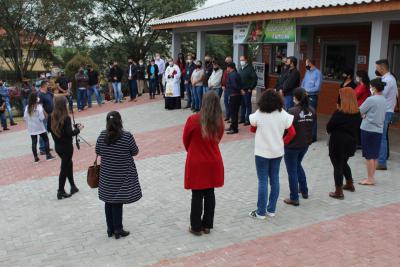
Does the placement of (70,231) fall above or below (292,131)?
below

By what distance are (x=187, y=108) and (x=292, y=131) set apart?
10576mm

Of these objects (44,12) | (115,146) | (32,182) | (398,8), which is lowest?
(32,182)

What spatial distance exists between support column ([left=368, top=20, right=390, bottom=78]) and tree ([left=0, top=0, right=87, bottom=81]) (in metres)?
23.4

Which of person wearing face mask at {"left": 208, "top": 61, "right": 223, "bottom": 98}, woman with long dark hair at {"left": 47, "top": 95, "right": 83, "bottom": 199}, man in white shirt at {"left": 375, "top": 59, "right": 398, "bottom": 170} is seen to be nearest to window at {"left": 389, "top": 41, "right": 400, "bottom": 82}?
man in white shirt at {"left": 375, "top": 59, "right": 398, "bottom": 170}

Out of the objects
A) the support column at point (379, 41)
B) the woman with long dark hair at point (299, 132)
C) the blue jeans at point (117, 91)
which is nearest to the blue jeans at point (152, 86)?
the blue jeans at point (117, 91)

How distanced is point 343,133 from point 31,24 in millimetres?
28871

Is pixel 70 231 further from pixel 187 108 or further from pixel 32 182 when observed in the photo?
pixel 187 108

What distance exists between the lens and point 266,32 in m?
12.2

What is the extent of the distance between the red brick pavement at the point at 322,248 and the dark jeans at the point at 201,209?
47 cm

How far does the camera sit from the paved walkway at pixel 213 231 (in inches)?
182

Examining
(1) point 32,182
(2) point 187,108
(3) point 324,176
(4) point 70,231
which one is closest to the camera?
(4) point 70,231

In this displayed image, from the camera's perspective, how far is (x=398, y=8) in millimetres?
7930

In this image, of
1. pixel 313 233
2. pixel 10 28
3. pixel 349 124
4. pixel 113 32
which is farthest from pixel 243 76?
pixel 10 28

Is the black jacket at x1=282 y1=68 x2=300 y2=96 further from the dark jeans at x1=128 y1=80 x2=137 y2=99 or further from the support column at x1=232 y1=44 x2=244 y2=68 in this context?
the dark jeans at x1=128 y1=80 x2=137 y2=99
